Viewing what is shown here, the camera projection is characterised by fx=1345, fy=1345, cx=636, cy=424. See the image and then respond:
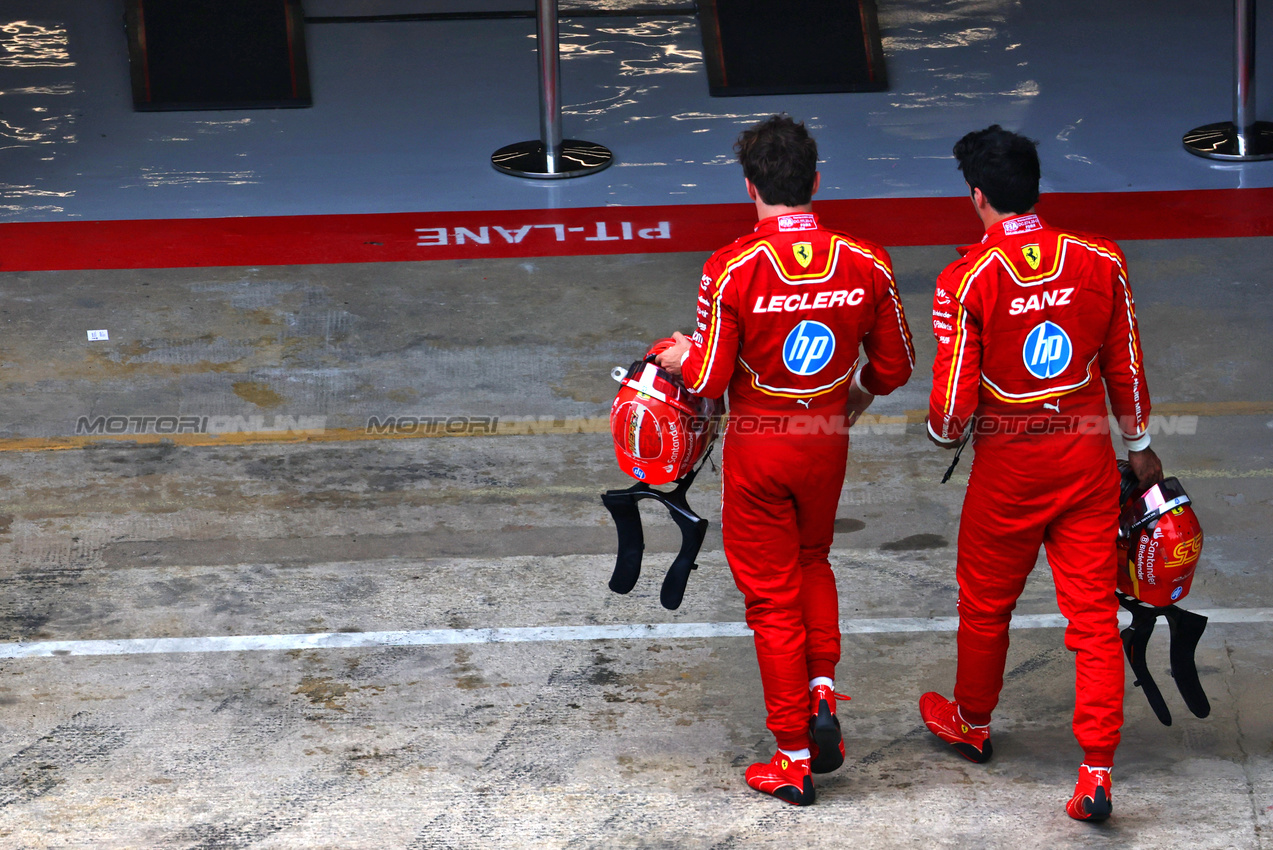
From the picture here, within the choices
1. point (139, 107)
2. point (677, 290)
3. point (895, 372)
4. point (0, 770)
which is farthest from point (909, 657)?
point (139, 107)

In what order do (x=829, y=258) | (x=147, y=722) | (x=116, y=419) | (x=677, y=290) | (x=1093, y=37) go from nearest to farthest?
(x=829, y=258) < (x=147, y=722) < (x=116, y=419) < (x=677, y=290) < (x=1093, y=37)

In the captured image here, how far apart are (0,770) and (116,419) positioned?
2.84 meters

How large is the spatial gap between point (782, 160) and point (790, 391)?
0.61 meters

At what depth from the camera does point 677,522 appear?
12.7 feet

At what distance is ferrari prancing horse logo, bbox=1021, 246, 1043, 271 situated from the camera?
11.2 feet

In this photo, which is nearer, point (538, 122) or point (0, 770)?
point (0, 770)

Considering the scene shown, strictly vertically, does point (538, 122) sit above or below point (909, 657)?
above

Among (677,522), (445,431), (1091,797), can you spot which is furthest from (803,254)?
→ (445,431)

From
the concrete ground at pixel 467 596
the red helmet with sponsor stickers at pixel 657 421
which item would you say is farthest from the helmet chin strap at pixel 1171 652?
the red helmet with sponsor stickers at pixel 657 421

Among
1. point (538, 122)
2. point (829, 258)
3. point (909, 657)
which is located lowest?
point (909, 657)

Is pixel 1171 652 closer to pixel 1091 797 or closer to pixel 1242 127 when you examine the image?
pixel 1091 797

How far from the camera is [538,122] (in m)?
10.3

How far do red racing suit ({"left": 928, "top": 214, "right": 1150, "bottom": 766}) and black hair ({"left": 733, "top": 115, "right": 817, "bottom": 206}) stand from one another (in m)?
0.44

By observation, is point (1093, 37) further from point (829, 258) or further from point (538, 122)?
point (829, 258)
